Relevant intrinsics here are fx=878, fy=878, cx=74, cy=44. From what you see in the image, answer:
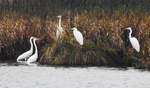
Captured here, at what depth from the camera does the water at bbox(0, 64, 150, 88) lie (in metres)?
19.9

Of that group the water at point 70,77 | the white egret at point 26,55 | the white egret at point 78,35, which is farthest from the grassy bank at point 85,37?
the water at point 70,77

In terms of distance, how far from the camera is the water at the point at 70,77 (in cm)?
1994

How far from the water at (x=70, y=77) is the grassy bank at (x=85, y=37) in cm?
59

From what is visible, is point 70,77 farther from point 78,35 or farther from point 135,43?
point 78,35

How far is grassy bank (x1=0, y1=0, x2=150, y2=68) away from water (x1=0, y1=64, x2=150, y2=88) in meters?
0.59

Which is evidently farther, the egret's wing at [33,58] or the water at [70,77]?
the egret's wing at [33,58]

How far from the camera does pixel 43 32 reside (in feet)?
84.0

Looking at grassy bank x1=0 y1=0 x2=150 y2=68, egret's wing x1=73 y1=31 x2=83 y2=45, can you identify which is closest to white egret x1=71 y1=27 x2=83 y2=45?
egret's wing x1=73 y1=31 x2=83 y2=45

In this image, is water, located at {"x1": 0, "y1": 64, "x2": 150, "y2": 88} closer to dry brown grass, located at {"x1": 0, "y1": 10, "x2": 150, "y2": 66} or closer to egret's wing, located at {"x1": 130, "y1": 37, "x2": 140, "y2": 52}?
dry brown grass, located at {"x1": 0, "y1": 10, "x2": 150, "y2": 66}

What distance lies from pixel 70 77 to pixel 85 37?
3.59m

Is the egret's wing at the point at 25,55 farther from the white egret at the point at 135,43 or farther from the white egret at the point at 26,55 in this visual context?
the white egret at the point at 135,43

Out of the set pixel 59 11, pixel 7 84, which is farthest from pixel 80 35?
pixel 59 11

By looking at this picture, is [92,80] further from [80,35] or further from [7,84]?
[80,35]

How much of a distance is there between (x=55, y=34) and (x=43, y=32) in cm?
67
